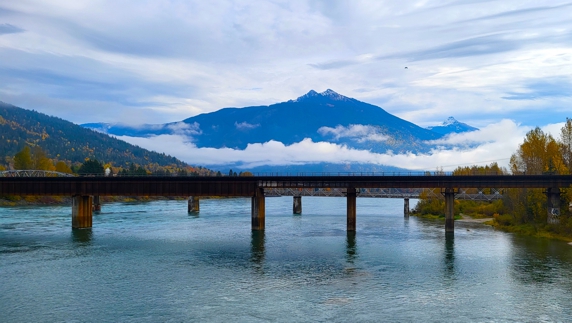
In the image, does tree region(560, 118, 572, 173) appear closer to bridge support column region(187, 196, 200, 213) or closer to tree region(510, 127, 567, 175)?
tree region(510, 127, 567, 175)

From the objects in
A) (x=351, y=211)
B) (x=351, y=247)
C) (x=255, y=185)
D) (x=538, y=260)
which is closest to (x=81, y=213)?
(x=255, y=185)

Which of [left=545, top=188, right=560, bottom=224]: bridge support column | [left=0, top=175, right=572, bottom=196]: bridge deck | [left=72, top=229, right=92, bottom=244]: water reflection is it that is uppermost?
[left=0, top=175, right=572, bottom=196]: bridge deck

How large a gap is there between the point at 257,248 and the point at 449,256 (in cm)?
2624

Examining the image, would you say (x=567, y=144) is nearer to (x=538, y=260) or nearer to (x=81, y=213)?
(x=538, y=260)

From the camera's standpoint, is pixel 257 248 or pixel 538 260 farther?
pixel 257 248

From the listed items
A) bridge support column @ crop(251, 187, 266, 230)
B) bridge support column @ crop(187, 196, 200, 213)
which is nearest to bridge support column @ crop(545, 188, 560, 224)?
bridge support column @ crop(251, 187, 266, 230)

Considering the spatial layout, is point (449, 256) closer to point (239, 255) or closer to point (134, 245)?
point (239, 255)

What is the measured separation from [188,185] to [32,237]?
88.5ft

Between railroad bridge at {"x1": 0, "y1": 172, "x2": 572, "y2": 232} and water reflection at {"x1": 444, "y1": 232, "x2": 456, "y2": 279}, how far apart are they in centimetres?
617

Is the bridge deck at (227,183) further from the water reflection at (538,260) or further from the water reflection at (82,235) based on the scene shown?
the water reflection at (538,260)

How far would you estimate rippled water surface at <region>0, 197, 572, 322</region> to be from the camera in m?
45.0

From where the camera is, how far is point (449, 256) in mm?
72875

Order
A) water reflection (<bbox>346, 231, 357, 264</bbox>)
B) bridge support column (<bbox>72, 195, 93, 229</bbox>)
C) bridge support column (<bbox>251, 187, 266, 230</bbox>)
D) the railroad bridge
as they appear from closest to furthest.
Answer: water reflection (<bbox>346, 231, 357, 264</bbox>)
the railroad bridge
bridge support column (<bbox>251, 187, 266, 230</bbox>)
bridge support column (<bbox>72, 195, 93, 229</bbox>)

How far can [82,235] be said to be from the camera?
94438 mm
